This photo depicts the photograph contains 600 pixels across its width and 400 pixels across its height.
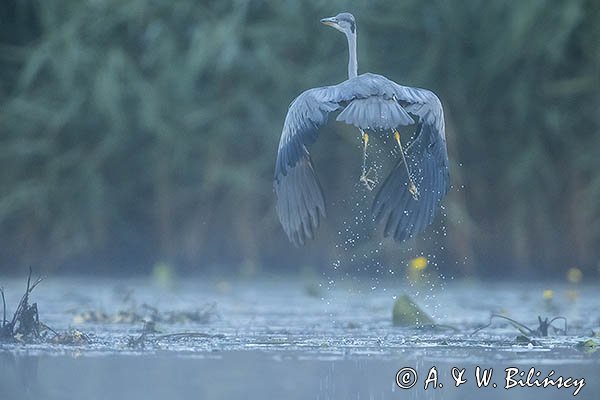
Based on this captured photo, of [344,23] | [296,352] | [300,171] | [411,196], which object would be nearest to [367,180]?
[411,196]

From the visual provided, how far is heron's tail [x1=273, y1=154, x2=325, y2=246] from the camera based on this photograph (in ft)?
24.0

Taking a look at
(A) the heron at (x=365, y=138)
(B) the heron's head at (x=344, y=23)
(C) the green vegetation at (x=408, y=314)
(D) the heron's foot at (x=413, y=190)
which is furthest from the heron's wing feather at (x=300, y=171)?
(B) the heron's head at (x=344, y=23)

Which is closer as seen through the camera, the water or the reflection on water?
the reflection on water

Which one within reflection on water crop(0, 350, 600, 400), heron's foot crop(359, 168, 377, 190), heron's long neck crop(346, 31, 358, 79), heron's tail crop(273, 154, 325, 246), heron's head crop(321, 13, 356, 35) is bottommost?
reflection on water crop(0, 350, 600, 400)

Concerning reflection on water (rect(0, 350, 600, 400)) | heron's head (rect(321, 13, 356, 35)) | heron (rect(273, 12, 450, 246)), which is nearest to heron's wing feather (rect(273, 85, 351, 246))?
heron (rect(273, 12, 450, 246))

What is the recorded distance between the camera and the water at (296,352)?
229 inches

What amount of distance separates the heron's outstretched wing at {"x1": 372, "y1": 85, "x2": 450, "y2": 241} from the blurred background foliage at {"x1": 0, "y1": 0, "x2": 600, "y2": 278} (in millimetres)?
4004

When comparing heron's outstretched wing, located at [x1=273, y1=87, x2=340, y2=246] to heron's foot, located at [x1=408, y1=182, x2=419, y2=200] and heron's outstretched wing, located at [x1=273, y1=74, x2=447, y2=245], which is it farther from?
heron's foot, located at [x1=408, y1=182, x2=419, y2=200]

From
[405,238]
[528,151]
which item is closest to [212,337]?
[405,238]

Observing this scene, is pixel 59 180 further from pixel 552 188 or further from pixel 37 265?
pixel 552 188

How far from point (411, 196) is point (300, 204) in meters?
0.57

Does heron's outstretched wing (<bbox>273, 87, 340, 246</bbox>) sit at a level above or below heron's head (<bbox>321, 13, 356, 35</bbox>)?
below

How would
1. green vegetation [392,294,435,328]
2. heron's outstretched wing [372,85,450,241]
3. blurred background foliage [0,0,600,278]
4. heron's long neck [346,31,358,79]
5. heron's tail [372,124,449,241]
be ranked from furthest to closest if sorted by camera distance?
blurred background foliage [0,0,600,278] → heron's long neck [346,31,358,79] → green vegetation [392,294,435,328] → heron's tail [372,124,449,241] → heron's outstretched wing [372,85,450,241]

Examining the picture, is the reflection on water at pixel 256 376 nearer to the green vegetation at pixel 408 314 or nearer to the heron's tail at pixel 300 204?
the heron's tail at pixel 300 204
